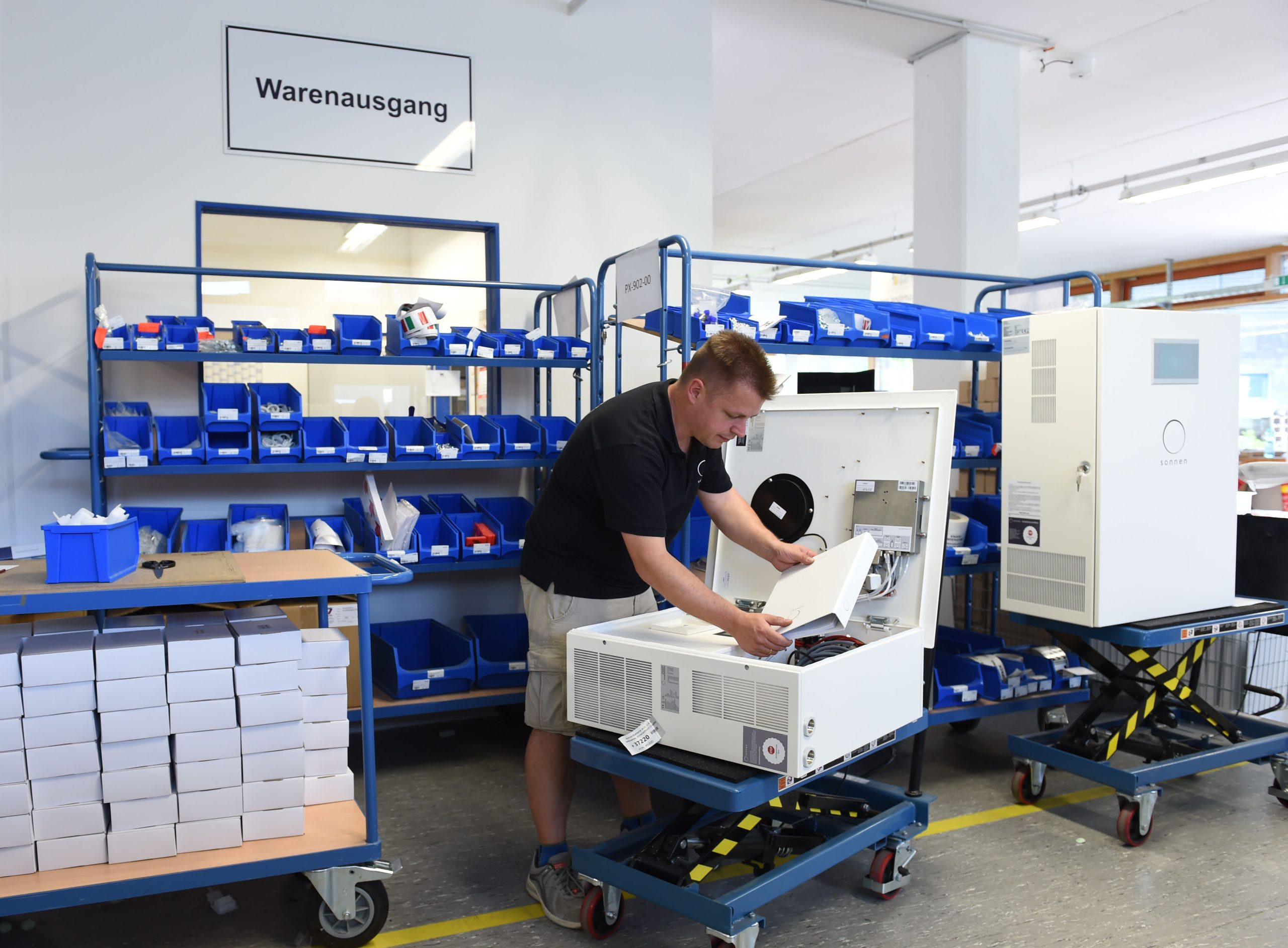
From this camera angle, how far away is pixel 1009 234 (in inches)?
263

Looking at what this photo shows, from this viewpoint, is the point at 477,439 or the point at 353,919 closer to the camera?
the point at 353,919

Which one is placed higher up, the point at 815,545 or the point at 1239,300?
the point at 1239,300

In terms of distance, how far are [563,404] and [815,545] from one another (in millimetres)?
2530

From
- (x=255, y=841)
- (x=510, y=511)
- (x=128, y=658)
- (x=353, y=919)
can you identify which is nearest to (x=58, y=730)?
(x=128, y=658)

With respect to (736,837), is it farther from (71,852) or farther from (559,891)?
(71,852)

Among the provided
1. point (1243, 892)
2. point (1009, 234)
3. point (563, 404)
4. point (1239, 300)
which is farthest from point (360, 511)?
point (1239, 300)

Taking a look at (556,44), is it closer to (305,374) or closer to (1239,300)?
(305,374)

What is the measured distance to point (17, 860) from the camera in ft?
7.48

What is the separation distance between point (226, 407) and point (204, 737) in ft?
7.18

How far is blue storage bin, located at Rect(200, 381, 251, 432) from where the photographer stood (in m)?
3.87

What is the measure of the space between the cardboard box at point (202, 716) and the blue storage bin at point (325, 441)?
1.72 meters

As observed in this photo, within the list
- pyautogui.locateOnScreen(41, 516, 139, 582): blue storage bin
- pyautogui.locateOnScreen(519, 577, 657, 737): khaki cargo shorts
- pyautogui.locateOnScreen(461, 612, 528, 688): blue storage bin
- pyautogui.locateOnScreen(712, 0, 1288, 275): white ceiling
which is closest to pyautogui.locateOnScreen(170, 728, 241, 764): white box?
pyautogui.locateOnScreen(41, 516, 139, 582): blue storage bin

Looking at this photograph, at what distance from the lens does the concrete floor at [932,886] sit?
8.63ft

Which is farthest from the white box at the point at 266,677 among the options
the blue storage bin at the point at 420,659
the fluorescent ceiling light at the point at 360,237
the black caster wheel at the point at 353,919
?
the fluorescent ceiling light at the point at 360,237
